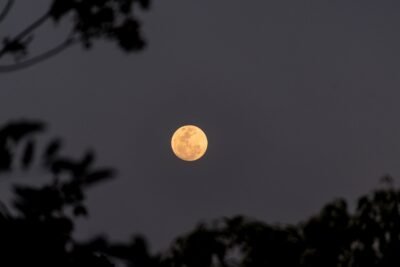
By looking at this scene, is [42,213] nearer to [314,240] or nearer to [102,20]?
[102,20]

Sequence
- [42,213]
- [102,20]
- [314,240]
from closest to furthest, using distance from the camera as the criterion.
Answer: [42,213]
[102,20]
[314,240]

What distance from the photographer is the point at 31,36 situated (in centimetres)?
734

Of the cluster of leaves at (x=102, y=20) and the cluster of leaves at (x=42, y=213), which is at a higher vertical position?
the cluster of leaves at (x=102, y=20)

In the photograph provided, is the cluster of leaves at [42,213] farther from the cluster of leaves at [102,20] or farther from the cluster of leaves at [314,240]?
the cluster of leaves at [314,240]

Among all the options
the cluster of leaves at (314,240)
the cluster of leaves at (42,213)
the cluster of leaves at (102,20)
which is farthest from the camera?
the cluster of leaves at (314,240)

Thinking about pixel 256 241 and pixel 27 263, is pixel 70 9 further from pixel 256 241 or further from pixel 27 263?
pixel 256 241

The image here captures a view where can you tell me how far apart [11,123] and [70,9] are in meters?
5.62

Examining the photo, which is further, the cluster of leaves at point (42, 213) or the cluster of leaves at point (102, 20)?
the cluster of leaves at point (102, 20)

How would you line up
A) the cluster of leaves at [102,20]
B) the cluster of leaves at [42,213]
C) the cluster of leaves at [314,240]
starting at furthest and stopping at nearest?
the cluster of leaves at [314,240] → the cluster of leaves at [102,20] → the cluster of leaves at [42,213]

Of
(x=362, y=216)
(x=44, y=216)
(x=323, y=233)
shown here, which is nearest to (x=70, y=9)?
(x=44, y=216)

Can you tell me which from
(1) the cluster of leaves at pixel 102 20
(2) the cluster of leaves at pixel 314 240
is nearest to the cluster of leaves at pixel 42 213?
(1) the cluster of leaves at pixel 102 20

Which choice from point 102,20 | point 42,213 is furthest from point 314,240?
point 42,213

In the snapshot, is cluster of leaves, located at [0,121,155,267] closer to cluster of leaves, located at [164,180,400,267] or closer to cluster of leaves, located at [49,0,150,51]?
cluster of leaves, located at [49,0,150,51]

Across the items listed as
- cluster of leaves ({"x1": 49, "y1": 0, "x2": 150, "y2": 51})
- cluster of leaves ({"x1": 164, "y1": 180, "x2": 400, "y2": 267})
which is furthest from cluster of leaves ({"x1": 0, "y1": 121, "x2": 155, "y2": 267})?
cluster of leaves ({"x1": 164, "y1": 180, "x2": 400, "y2": 267})
